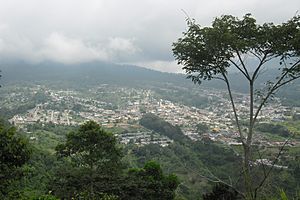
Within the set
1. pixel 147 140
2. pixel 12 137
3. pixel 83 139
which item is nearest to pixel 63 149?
pixel 83 139

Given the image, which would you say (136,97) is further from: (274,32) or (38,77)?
(274,32)

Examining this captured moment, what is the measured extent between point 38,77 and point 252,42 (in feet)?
600

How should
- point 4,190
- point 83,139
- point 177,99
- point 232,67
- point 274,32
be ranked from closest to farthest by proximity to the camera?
point 274,32, point 232,67, point 4,190, point 83,139, point 177,99

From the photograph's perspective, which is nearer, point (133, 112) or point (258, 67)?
point (258, 67)

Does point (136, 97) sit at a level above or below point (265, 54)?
below

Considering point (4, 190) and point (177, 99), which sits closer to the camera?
point (4, 190)

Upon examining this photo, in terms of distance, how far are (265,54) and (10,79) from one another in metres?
176

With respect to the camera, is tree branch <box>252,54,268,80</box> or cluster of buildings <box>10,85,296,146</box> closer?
tree branch <box>252,54,268,80</box>

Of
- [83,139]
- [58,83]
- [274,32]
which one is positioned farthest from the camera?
[58,83]

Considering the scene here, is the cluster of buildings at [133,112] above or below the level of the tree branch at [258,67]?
below

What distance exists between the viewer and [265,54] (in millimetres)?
5914

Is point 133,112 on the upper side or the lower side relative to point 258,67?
lower

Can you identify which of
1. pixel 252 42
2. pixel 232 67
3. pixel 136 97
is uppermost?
pixel 252 42

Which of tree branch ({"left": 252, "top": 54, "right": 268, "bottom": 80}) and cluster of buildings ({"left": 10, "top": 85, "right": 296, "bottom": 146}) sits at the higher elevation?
tree branch ({"left": 252, "top": 54, "right": 268, "bottom": 80})
